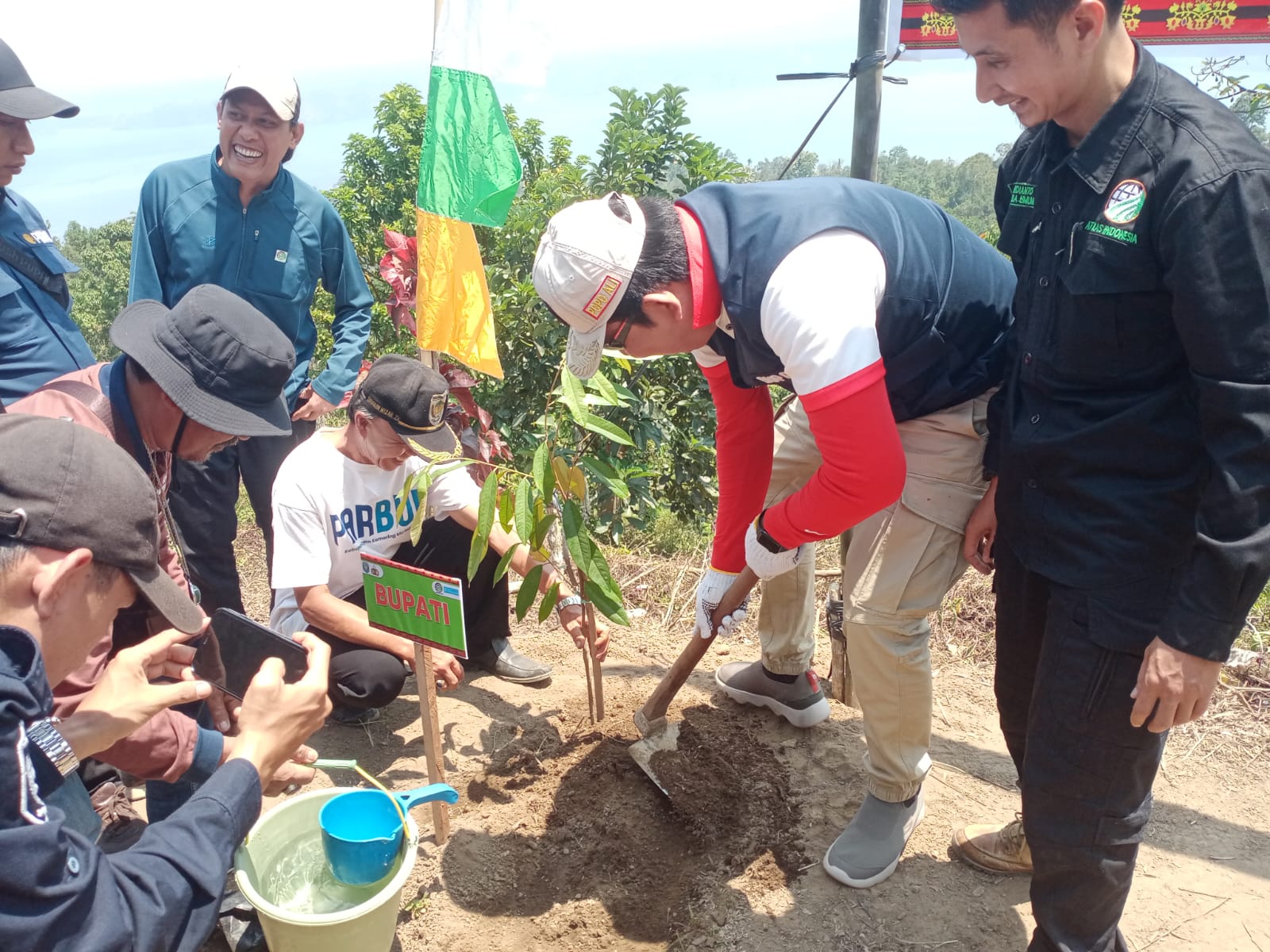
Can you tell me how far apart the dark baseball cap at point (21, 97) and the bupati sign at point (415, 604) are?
1842 millimetres

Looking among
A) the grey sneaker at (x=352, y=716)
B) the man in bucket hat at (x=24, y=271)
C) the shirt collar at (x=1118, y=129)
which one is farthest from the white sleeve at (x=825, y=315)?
the man in bucket hat at (x=24, y=271)

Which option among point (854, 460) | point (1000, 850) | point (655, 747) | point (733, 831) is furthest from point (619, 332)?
point (1000, 850)

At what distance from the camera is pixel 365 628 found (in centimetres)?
265

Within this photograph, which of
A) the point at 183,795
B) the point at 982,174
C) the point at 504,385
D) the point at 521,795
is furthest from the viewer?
the point at 982,174

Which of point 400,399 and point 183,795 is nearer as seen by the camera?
point 183,795

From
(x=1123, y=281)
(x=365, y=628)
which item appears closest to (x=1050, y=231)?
(x=1123, y=281)

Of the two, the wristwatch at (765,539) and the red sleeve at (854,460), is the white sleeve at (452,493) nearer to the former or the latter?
the wristwatch at (765,539)

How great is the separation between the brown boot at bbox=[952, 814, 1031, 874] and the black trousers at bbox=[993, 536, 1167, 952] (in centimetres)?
48

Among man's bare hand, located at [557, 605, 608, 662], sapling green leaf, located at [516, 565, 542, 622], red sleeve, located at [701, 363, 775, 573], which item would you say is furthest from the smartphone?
red sleeve, located at [701, 363, 775, 573]

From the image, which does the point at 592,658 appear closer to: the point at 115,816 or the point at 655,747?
the point at 655,747

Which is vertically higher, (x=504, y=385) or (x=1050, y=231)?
(x=1050, y=231)

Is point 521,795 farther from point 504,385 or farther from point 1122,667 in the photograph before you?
point 504,385

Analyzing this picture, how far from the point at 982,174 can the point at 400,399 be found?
A: 4317 centimetres

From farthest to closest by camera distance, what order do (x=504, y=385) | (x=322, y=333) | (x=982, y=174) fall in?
1. (x=982, y=174)
2. (x=322, y=333)
3. (x=504, y=385)
